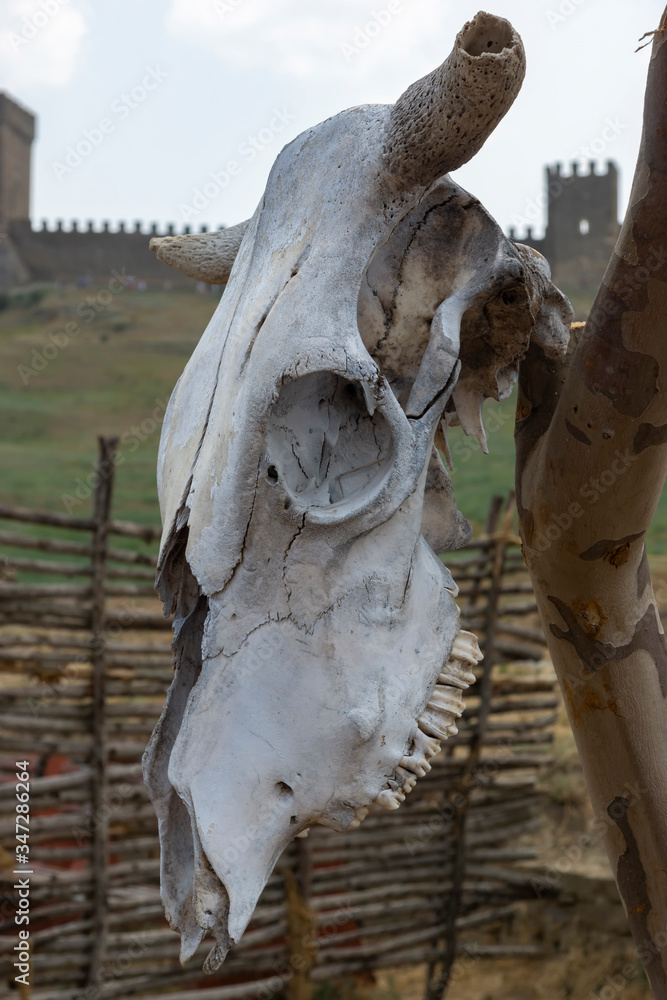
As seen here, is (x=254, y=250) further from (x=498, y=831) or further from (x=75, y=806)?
(x=498, y=831)

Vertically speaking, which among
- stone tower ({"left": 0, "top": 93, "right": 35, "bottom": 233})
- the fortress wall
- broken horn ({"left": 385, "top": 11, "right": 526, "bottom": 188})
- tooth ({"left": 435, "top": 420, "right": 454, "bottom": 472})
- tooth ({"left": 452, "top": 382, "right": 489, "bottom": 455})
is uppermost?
stone tower ({"left": 0, "top": 93, "right": 35, "bottom": 233})

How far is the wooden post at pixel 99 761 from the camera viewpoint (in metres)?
4.37

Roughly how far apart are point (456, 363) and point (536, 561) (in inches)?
17.0

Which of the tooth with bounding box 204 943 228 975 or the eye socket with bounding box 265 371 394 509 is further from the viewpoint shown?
the eye socket with bounding box 265 371 394 509

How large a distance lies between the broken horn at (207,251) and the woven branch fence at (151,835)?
2.76 meters

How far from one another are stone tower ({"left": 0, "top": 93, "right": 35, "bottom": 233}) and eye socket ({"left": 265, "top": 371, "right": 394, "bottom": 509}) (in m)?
35.3

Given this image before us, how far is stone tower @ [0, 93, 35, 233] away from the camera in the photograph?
34.7 metres

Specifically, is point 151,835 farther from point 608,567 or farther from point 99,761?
point 608,567

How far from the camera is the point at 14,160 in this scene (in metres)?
35.5

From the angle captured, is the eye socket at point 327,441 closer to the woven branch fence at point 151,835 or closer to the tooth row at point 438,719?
the tooth row at point 438,719

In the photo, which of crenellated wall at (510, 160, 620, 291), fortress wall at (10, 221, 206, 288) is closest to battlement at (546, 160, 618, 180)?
crenellated wall at (510, 160, 620, 291)

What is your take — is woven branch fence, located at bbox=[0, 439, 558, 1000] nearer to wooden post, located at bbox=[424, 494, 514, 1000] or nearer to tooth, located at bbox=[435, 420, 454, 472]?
wooden post, located at bbox=[424, 494, 514, 1000]

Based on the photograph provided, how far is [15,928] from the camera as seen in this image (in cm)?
432

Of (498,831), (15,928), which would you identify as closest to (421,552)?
(15,928)
